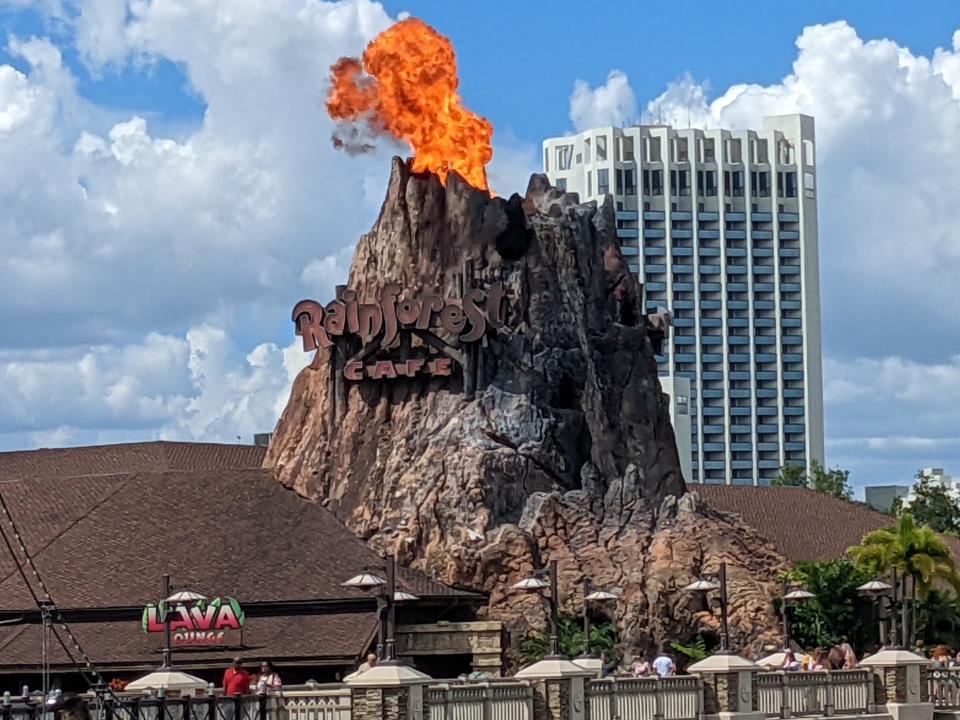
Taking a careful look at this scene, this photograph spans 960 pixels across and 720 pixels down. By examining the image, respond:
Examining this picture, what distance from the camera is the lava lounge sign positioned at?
67000mm

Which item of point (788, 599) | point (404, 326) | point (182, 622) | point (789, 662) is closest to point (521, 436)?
point (404, 326)

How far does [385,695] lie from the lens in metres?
42.7

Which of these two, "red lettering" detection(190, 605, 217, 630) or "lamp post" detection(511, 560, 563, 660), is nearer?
"lamp post" detection(511, 560, 563, 660)

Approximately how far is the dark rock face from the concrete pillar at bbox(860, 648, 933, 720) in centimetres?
944

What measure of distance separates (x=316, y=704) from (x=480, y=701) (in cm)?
365

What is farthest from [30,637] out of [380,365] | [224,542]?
[380,365]

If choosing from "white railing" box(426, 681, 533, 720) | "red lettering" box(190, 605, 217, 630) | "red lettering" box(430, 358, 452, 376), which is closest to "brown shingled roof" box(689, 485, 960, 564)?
"red lettering" box(430, 358, 452, 376)

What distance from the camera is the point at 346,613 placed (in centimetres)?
6456

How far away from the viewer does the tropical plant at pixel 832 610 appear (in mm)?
72500

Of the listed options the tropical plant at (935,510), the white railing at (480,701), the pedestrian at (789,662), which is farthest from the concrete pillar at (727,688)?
the tropical plant at (935,510)

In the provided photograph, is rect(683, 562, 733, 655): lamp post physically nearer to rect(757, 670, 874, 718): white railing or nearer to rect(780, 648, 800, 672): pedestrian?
rect(757, 670, 874, 718): white railing

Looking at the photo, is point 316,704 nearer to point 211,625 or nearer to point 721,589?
point 721,589

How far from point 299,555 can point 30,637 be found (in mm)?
8142

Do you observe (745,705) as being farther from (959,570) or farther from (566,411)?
(959,570)
